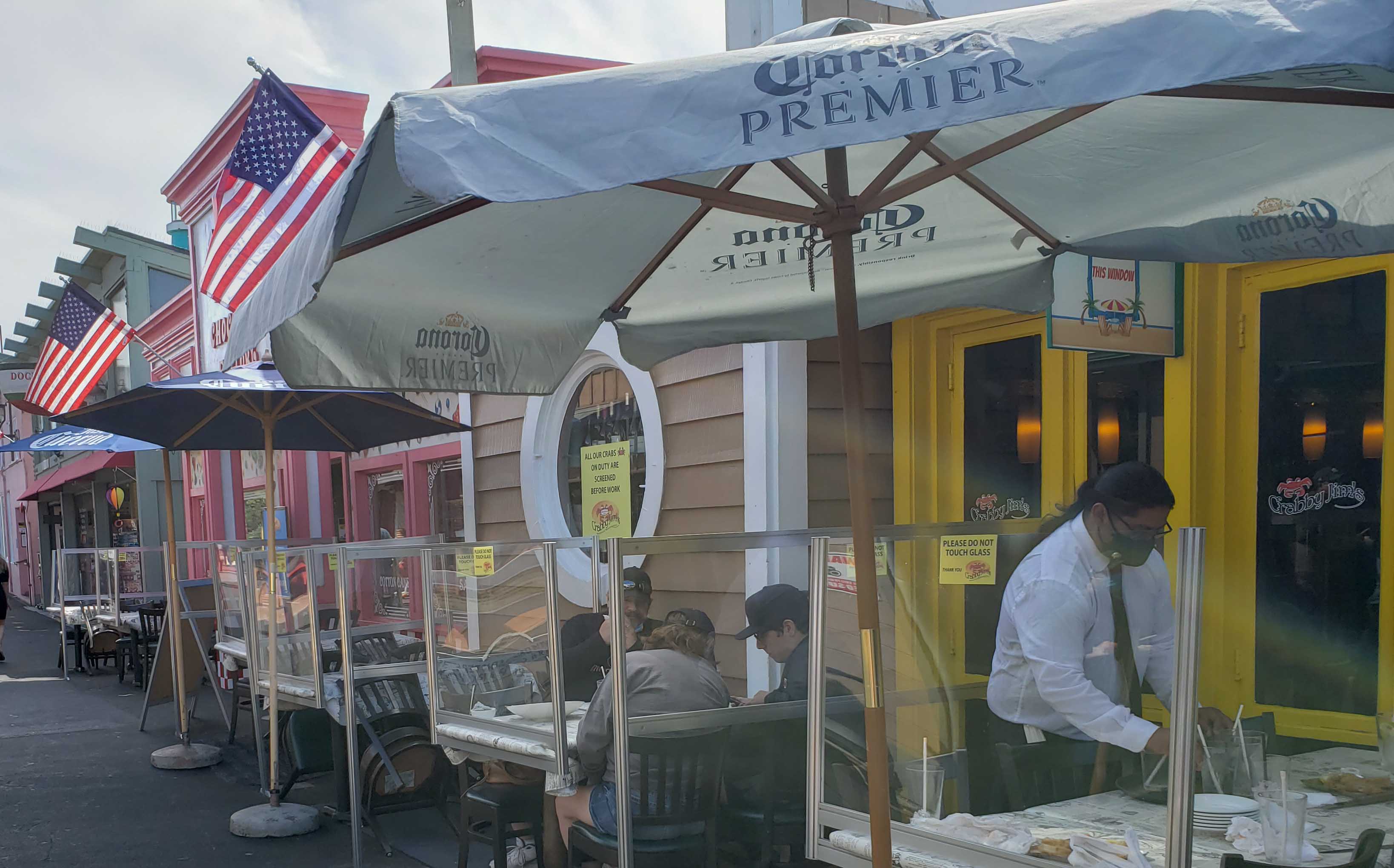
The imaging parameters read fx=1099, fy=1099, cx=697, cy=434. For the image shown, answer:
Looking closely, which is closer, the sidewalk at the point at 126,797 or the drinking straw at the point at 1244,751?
the drinking straw at the point at 1244,751

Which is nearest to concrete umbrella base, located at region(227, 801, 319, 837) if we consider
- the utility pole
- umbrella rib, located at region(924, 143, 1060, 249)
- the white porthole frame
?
the white porthole frame

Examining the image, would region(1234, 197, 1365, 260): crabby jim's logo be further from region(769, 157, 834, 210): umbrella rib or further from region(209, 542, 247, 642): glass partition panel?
region(209, 542, 247, 642): glass partition panel

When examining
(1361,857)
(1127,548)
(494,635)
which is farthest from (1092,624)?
(494,635)

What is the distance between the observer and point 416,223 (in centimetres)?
282

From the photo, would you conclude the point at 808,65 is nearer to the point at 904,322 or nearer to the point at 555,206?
the point at 555,206

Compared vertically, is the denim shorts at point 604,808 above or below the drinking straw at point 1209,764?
below

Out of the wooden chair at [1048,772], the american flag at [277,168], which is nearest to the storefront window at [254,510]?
the american flag at [277,168]

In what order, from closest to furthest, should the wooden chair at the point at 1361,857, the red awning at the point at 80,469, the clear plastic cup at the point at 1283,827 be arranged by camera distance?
the wooden chair at the point at 1361,857, the clear plastic cup at the point at 1283,827, the red awning at the point at 80,469

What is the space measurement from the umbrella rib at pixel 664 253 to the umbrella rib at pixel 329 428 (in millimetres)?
3772

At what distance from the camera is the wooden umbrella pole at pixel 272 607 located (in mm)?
6148

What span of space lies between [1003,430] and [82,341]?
7.60 m

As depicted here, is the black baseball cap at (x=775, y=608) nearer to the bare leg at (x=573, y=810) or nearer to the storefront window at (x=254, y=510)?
the bare leg at (x=573, y=810)

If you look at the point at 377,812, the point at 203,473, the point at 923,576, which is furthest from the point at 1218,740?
the point at 203,473

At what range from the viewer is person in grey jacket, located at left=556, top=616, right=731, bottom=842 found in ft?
12.8
